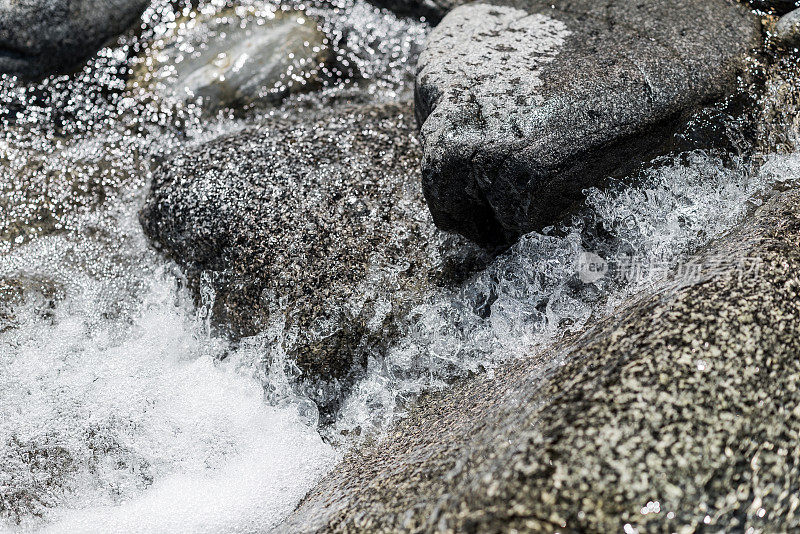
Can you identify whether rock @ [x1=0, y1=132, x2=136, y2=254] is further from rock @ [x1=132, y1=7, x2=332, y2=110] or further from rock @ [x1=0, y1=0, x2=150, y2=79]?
rock @ [x1=132, y1=7, x2=332, y2=110]

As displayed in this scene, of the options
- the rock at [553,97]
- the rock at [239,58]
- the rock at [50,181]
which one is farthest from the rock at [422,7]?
the rock at [50,181]

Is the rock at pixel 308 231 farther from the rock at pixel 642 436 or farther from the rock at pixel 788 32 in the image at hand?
the rock at pixel 788 32

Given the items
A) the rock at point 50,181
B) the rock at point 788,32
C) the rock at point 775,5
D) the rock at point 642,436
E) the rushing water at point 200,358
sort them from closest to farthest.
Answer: the rock at point 642,436, the rushing water at point 200,358, the rock at point 788,32, the rock at point 775,5, the rock at point 50,181

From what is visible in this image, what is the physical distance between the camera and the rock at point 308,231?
3318 mm

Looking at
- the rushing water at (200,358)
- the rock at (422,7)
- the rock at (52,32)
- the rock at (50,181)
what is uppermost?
the rock at (52,32)

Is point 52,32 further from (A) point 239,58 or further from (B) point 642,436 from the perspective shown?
(B) point 642,436

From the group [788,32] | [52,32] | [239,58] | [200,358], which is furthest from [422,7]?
[200,358]

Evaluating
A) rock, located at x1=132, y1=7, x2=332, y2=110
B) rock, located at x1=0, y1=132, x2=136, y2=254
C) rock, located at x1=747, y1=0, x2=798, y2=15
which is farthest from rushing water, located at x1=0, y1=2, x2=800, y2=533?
rock, located at x1=132, y1=7, x2=332, y2=110

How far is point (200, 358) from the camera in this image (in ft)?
11.5

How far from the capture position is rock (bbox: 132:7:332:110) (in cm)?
462

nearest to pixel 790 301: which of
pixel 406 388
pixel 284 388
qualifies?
pixel 406 388

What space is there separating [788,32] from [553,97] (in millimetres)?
1638

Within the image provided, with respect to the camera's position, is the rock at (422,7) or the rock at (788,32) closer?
the rock at (788,32)

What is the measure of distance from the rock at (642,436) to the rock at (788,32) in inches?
64.1
